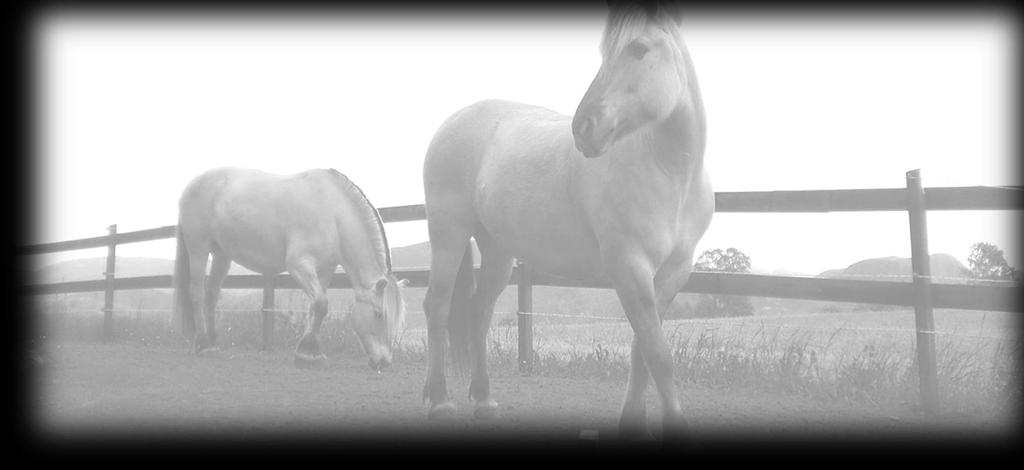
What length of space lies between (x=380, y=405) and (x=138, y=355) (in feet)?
14.4

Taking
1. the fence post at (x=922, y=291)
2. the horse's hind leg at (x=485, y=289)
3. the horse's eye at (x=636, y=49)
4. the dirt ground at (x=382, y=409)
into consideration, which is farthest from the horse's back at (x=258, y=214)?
the fence post at (x=922, y=291)

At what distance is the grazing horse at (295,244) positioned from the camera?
696 centimetres

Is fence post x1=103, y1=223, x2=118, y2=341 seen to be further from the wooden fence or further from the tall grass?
the wooden fence

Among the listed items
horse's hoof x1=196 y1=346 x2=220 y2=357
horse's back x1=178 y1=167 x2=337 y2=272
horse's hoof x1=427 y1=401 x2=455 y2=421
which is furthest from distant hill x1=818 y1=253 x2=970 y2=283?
horse's hoof x1=196 y1=346 x2=220 y2=357

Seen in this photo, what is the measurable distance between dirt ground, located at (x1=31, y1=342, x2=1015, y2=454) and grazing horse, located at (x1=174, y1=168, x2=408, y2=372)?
98cm

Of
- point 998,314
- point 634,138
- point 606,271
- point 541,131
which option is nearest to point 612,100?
point 634,138

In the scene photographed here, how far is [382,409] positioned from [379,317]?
105 inches

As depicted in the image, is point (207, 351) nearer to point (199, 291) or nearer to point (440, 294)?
point (199, 291)

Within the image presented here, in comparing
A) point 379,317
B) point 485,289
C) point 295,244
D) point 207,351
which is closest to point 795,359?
point 485,289

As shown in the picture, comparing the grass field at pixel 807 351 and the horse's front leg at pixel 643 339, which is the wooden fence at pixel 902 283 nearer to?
the grass field at pixel 807 351

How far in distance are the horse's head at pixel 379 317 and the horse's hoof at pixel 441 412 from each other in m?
2.63

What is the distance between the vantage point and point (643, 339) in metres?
3.02

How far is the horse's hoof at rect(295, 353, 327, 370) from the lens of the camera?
6688 millimetres

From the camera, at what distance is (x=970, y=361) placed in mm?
4273
